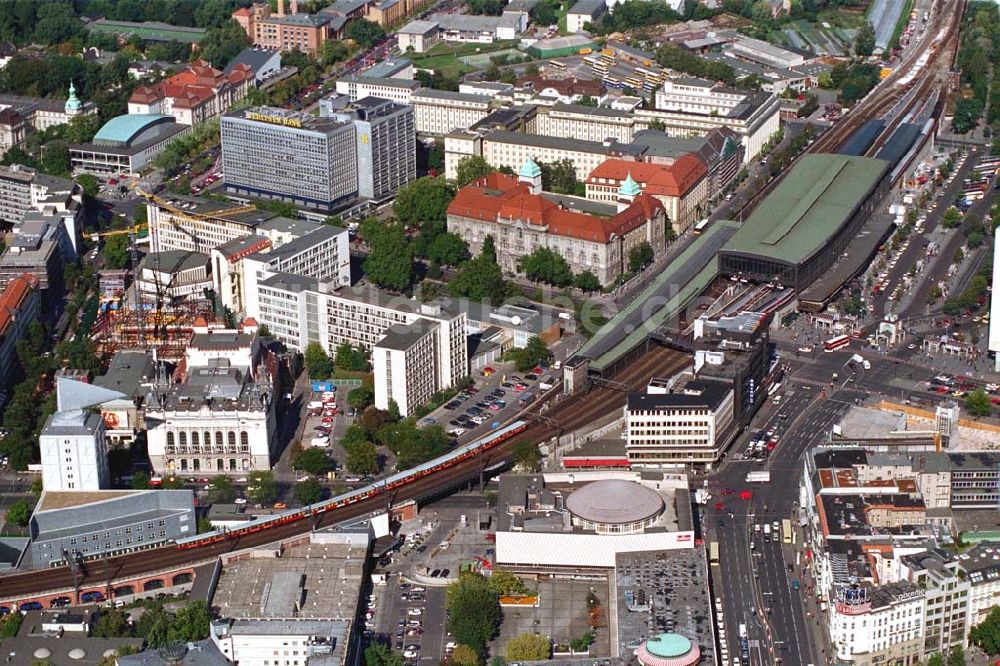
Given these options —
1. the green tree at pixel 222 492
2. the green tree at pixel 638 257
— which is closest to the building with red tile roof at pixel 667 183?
the green tree at pixel 638 257

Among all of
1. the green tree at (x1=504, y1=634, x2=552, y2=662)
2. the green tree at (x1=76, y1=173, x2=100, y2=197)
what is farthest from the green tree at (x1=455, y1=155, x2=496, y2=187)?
the green tree at (x1=504, y1=634, x2=552, y2=662)

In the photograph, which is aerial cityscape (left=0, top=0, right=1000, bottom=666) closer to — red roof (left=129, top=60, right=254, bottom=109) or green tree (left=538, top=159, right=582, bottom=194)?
red roof (left=129, top=60, right=254, bottom=109)

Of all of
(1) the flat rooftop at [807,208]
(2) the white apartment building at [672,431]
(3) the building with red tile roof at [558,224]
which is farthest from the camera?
(3) the building with red tile roof at [558,224]

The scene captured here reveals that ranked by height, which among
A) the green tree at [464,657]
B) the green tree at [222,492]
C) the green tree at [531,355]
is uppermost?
the green tree at [464,657]

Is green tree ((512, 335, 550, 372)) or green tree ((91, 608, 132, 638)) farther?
green tree ((512, 335, 550, 372))

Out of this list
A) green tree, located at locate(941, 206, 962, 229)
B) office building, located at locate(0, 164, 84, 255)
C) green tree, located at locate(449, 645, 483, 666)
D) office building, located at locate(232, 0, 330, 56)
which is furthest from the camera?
office building, located at locate(232, 0, 330, 56)

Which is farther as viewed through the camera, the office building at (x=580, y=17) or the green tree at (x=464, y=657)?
the office building at (x=580, y=17)

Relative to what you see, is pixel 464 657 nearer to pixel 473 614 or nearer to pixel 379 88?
pixel 473 614

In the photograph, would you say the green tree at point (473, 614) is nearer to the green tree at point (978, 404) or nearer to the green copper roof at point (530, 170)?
the green tree at point (978, 404)
